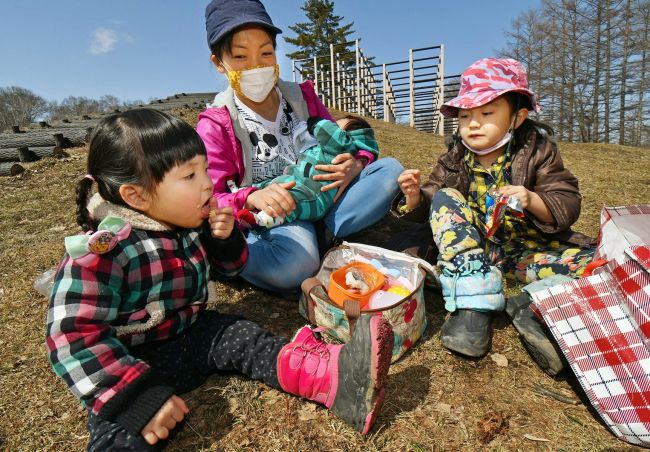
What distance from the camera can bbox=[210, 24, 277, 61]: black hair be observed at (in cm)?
219

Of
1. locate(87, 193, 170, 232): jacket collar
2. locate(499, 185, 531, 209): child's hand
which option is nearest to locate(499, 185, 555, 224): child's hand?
locate(499, 185, 531, 209): child's hand

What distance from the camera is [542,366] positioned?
1.68 m

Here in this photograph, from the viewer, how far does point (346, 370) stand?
4.70 feet

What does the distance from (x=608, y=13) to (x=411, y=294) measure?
23.0 m

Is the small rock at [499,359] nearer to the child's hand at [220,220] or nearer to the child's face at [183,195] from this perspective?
the child's hand at [220,220]

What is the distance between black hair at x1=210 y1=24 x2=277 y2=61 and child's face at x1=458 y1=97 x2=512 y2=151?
1.20 meters

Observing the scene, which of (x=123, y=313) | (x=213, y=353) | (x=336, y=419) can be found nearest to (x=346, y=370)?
(x=336, y=419)

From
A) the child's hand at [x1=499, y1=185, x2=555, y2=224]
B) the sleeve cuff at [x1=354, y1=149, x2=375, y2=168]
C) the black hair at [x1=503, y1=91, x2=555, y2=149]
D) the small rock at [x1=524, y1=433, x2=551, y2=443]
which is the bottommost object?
the small rock at [x1=524, y1=433, x2=551, y2=443]

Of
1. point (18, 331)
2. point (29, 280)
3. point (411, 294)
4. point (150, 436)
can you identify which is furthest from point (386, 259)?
point (29, 280)

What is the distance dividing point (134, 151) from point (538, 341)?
72.2 inches

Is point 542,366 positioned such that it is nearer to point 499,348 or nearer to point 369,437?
point 499,348

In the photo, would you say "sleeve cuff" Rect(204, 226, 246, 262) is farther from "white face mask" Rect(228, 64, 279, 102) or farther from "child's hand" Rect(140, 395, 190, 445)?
"white face mask" Rect(228, 64, 279, 102)

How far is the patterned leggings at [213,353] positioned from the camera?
1.61m

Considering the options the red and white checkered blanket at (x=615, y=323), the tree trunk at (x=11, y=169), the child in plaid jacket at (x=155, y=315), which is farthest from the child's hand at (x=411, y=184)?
the tree trunk at (x=11, y=169)
